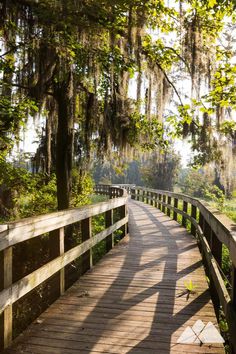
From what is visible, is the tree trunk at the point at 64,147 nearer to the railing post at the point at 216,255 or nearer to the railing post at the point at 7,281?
the railing post at the point at 216,255

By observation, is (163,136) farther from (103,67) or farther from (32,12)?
(32,12)

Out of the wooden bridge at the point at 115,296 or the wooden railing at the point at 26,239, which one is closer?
the wooden railing at the point at 26,239

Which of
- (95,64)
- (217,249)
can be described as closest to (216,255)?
(217,249)

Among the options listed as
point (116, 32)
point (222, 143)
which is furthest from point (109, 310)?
point (222, 143)

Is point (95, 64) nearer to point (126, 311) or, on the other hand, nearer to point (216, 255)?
point (216, 255)

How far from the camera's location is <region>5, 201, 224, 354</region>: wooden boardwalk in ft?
11.5

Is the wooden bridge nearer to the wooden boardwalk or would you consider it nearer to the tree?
the wooden boardwalk

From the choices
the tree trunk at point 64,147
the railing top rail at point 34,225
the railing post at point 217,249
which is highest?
the tree trunk at point 64,147

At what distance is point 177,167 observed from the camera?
154 ft

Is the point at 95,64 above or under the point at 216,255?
above

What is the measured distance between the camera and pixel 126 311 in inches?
175

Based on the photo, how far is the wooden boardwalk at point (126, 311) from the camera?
3.50m

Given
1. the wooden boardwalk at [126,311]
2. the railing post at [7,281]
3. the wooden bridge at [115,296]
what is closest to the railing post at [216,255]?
the wooden bridge at [115,296]

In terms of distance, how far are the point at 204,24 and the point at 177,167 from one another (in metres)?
37.6
